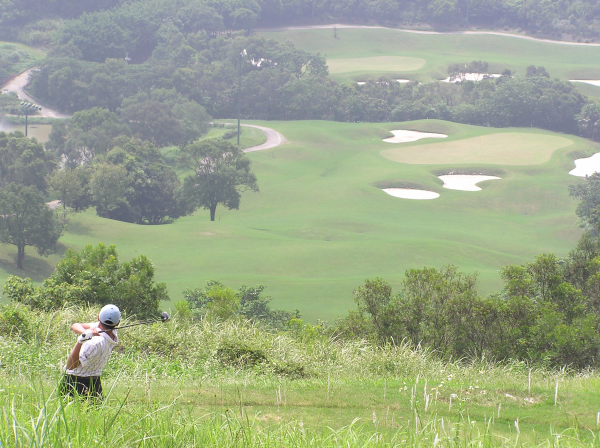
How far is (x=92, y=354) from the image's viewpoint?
6520 mm

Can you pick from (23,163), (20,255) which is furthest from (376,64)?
(20,255)

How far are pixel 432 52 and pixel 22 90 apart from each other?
250ft

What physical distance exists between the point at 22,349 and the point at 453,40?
425 feet

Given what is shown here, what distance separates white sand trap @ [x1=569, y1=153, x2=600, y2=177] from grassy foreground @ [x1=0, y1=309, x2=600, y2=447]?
57809 mm

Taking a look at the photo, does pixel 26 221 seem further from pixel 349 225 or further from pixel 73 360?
pixel 73 360

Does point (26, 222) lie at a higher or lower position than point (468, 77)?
lower

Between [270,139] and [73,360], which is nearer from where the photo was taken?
[73,360]

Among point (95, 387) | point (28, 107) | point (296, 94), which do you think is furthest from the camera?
point (296, 94)

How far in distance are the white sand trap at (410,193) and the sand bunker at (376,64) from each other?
2219 inches

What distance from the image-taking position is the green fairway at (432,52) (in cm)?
11125

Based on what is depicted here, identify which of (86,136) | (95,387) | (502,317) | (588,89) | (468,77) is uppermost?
(468,77)

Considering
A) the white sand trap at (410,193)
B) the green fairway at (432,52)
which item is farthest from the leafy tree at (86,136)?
the green fairway at (432,52)

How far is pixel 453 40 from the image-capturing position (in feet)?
421

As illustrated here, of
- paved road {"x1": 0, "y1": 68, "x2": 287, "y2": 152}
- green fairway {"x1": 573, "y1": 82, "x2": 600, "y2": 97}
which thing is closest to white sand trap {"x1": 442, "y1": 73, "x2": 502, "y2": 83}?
green fairway {"x1": 573, "y1": 82, "x2": 600, "y2": 97}
